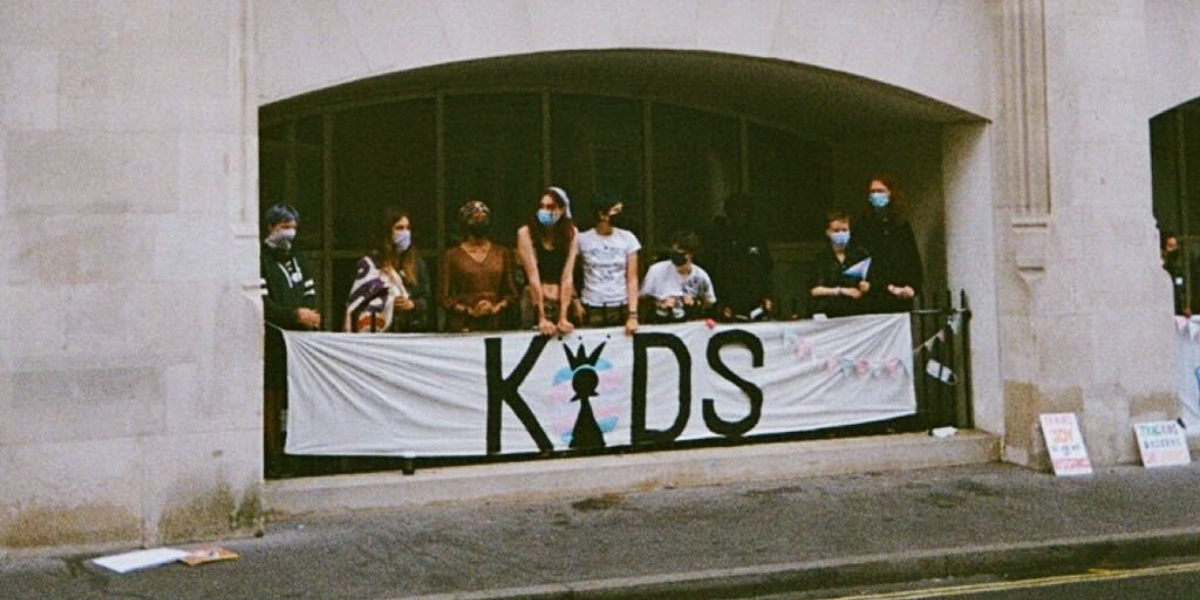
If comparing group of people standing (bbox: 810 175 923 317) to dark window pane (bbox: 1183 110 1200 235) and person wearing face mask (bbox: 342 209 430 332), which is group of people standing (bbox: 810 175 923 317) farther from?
dark window pane (bbox: 1183 110 1200 235)

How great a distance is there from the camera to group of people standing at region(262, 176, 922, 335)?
34.6 feet

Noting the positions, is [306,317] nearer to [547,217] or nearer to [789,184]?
[547,217]

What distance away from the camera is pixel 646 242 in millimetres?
13508

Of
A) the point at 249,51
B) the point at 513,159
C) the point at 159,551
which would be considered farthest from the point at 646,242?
the point at 159,551

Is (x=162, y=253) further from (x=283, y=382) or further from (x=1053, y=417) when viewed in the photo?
(x=1053, y=417)

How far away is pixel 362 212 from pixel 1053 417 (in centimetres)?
691

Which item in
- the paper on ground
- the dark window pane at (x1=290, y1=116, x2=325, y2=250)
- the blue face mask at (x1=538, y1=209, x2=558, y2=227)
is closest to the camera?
the paper on ground

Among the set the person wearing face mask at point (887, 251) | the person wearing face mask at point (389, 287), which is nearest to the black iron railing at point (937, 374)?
the person wearing face mask at point (887, 251)

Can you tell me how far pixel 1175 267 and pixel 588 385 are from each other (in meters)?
7.22

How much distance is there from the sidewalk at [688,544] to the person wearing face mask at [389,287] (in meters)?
1.65

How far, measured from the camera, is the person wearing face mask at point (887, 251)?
12140 mm

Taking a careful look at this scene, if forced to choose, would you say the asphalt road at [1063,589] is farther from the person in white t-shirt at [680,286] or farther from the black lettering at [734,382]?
the person in white t-shirt at [680,286]

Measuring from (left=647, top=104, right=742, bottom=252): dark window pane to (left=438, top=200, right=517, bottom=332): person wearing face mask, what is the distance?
3052mm

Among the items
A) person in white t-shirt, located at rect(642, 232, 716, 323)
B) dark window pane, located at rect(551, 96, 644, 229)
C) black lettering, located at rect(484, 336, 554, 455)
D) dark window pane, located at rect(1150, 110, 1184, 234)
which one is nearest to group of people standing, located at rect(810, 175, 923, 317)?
person in white t-shirt, located at rect(642, 232, 716, 323)
